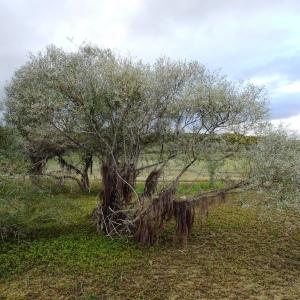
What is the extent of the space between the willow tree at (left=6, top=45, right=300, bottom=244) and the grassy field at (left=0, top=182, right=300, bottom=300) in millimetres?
1108

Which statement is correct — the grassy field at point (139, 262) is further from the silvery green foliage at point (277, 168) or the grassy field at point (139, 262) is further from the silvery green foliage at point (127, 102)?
the silvery green foliage at point (127, 102)

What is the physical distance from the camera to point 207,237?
15281mm

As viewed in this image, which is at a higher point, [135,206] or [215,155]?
[215,155]

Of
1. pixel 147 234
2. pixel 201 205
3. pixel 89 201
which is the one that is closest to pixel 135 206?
pixel 147 234

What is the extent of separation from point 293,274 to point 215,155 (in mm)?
5157

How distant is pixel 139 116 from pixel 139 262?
5.25 meters

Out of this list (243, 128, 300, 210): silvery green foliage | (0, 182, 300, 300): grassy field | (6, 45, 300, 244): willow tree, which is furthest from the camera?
(6, 45, 300, 244): willow tree

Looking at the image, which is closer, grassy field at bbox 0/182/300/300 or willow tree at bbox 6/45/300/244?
grassy field at bbox 0/182/300/300

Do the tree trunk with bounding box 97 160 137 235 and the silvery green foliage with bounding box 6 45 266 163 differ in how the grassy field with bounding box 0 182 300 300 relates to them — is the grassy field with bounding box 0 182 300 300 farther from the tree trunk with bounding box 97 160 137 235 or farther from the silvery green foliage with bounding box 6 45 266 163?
the silvery green foliage with bounding box 6 45 266 163

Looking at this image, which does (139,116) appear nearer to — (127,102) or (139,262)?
(127,102)

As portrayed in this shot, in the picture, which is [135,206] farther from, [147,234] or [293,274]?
[293,274]

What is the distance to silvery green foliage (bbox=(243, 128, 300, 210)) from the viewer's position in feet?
40.1

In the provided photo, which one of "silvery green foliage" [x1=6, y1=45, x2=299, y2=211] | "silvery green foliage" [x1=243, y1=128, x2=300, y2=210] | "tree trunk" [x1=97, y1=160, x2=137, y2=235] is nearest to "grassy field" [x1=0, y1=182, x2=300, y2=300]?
"tree trunk" [x1=97, y1=160, x2=137, y2=235]

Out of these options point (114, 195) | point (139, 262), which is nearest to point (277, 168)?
point (139, 262)
